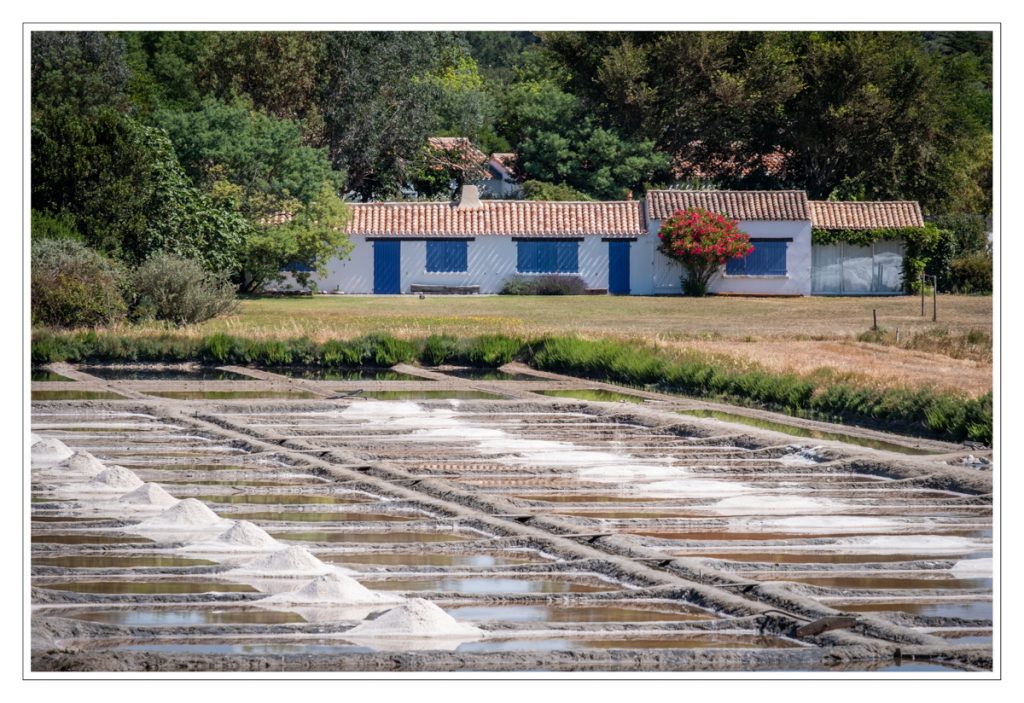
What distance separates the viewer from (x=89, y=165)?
27.4m

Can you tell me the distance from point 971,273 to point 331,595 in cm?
3093

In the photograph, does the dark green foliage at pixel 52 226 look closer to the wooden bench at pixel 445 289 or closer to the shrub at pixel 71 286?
the shrub at pixel 71 286

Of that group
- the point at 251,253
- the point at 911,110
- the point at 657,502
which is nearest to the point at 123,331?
the point at 251,253

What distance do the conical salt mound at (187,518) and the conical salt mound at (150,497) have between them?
450 mm

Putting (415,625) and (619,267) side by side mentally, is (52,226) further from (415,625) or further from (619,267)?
(415,625)

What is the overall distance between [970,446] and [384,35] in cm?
3099

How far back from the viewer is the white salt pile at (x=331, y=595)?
32.3 feet

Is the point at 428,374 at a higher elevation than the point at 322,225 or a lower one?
lower

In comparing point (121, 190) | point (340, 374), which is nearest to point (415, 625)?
point (340, 374)

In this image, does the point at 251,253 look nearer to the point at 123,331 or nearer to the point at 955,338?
the point at 123,331

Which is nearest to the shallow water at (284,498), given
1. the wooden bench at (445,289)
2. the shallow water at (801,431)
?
the shallow water at (801,431)

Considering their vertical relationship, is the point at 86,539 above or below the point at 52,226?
below

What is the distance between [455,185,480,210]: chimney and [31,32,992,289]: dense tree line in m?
2.96

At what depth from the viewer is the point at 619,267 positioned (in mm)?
40688
